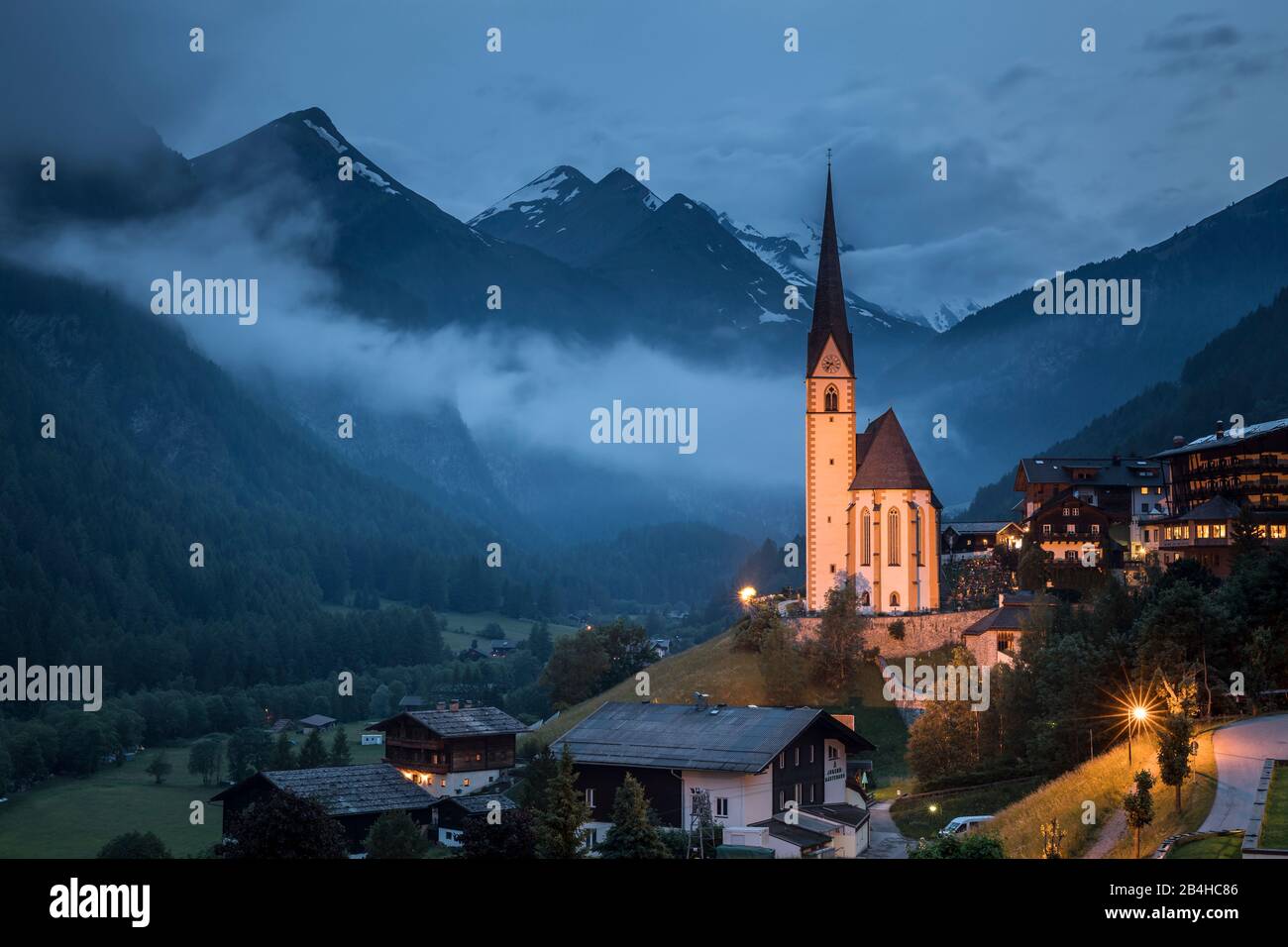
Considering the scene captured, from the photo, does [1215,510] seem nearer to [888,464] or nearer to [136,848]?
[888,464]

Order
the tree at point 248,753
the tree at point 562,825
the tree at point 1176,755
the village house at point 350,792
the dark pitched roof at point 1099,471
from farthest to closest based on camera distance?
the tree at point 248,753, the dark pitched roof at point 1099,471, the village house at point 350,792, the tree at point 562,825, the tree at point 1176,755

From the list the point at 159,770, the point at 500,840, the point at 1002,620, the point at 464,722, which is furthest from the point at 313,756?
the point at 500,840

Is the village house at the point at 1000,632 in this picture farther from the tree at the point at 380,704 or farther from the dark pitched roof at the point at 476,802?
Result: the tree at the point at 380,704

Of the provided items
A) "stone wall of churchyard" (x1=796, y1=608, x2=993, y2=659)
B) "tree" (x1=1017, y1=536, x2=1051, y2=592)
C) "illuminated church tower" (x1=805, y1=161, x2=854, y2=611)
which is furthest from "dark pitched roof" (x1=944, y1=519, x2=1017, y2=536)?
"stone wall of churchyard" (x1=796, y1=608, x2=993, y2=659)

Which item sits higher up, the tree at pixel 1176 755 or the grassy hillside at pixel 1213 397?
the grassy hillside at pixel 1213 397

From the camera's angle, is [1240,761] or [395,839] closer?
[1240,761]

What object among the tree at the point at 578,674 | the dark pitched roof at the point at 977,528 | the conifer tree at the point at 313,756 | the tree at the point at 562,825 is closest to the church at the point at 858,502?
the dark pitched roof at the point at 977,528
